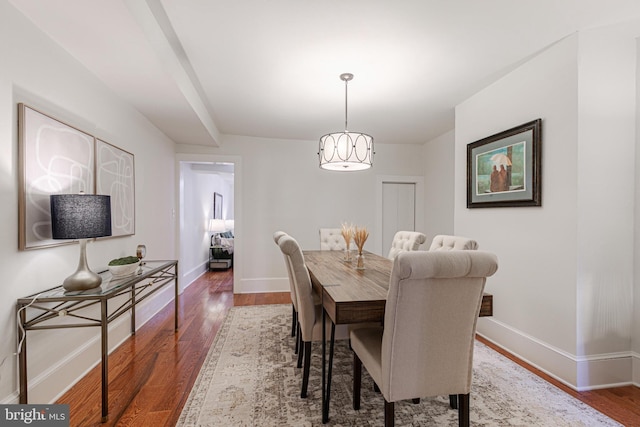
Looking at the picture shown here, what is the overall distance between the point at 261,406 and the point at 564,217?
2.41 m

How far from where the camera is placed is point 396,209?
5047 millimetres

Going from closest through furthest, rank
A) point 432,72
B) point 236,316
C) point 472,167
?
point 432,72
point 472,167
point 236,316

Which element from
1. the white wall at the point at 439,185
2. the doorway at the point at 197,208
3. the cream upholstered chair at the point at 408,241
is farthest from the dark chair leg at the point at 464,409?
the doorway at the point at 197,208

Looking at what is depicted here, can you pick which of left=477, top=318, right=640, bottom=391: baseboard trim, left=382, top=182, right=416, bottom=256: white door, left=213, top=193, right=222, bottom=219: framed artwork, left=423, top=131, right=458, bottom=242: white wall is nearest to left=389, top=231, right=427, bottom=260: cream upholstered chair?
left=477, top=318, right=640, bottom=391: baseboard trim

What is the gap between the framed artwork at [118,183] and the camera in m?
2.33

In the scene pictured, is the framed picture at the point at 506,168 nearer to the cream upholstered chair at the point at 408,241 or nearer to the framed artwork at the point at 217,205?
the cream upholstered chair at the point at 408,241

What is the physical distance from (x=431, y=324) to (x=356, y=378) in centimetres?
71

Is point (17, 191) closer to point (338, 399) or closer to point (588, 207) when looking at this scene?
point (338, 399)

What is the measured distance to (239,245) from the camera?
4.45 m

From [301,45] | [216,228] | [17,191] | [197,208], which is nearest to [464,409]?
[301,45]

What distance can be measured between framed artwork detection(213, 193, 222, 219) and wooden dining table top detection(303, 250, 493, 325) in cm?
516

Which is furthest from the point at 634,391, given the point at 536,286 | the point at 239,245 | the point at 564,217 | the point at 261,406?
the point at 239,245

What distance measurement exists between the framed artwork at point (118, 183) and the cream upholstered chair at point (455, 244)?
2.64m

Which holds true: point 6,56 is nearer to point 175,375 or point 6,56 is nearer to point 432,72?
point 175,375
